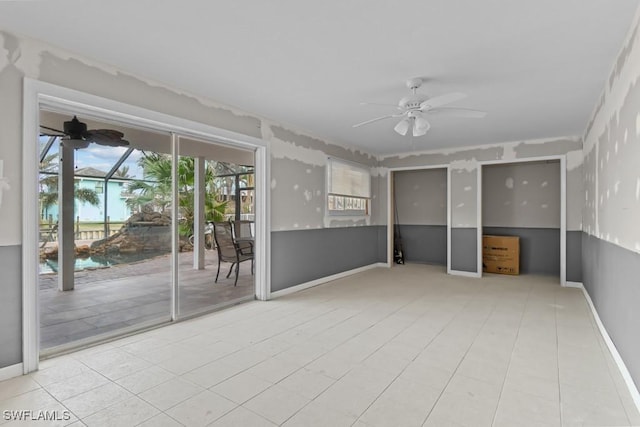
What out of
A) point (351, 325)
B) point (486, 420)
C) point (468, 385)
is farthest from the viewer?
point (351, 325)

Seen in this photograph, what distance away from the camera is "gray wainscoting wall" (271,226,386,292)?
485 centimetres

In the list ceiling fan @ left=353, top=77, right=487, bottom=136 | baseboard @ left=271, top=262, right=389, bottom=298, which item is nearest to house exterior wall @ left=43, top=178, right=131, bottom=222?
baseboard @ left=271, top=262, right=389, bottom=298

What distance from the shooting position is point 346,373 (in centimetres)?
250

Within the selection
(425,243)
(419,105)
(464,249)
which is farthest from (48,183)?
(425,243)

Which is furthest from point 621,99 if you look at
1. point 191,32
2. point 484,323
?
point 191,32

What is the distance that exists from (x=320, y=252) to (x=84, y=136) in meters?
3.59

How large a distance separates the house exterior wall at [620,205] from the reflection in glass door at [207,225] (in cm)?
384

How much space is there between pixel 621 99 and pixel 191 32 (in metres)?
3.31

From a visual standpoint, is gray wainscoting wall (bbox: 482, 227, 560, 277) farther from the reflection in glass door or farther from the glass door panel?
the glass door panel

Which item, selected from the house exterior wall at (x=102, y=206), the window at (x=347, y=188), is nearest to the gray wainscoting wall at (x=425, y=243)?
the window at (x=347, y=188)

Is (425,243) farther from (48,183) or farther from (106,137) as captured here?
(48,183)

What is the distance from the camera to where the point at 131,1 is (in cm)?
208

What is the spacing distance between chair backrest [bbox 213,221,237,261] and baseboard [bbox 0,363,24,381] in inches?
96.7

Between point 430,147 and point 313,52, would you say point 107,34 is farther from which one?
point 430,147
